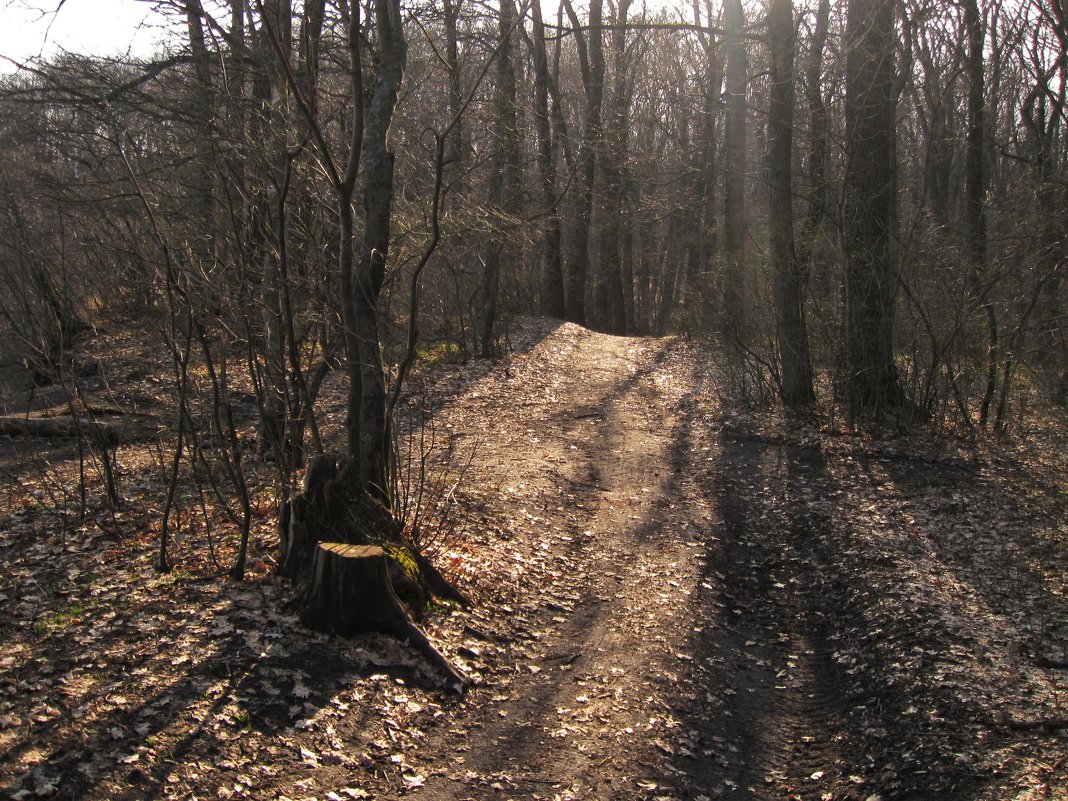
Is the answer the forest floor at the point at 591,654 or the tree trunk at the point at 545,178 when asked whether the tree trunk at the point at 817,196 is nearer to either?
the forest floor at the point at 591,654

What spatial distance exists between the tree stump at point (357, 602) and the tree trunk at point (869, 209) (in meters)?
7.52

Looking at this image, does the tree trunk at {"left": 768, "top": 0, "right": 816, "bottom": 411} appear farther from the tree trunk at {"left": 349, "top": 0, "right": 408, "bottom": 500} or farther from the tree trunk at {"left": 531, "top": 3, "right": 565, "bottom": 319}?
the tree trunk at {"left": 531, "top": 3, "right": 565, "bottom": 319}

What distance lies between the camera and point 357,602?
4957 millimetres

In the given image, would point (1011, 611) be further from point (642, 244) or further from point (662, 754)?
point (642, 244)

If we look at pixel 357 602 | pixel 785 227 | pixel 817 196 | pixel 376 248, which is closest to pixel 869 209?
pixel 785 227

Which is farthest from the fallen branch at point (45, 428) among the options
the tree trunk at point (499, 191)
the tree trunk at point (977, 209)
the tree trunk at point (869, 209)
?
the tree trunk at point (977, 209)

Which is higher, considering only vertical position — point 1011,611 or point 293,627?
point 293,627

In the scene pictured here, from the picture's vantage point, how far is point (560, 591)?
6406 millimetres

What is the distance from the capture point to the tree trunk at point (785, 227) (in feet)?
36.7

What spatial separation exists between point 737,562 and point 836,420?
4.73 metres

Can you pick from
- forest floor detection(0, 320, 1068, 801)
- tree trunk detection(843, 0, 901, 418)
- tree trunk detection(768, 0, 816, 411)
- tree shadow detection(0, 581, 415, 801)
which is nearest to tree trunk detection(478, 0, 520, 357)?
tree trunk detection(768, 0, 816, 411)

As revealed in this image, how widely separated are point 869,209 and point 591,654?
7.54 m

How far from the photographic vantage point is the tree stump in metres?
4.96

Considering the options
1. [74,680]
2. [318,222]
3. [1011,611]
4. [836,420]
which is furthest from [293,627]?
[836,420]
